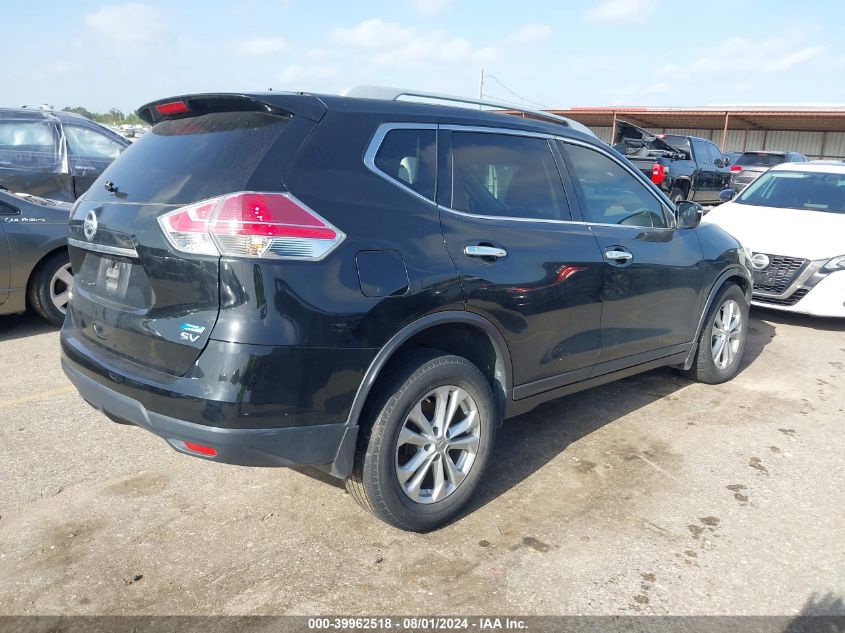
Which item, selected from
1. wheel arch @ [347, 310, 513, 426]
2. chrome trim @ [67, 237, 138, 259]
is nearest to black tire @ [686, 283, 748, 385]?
wheel arch @ [347, 310, 513, 426]

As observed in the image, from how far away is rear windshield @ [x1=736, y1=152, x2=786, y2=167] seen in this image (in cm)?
1919

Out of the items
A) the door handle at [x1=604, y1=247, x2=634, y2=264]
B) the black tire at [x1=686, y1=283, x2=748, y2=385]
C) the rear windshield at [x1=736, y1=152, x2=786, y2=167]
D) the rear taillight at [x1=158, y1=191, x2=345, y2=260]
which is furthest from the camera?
the rear windshield at [x1=736, y1=152, x2=786, y2=167]

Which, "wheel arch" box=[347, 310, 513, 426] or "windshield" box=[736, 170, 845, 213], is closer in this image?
"wheel arch" box=[347, 310, 513, 426]

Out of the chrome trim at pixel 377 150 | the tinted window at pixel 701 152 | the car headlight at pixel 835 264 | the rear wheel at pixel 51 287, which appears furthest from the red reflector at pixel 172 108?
the tinted window at pixel 701 152

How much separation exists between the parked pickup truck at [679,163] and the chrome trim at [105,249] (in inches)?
527

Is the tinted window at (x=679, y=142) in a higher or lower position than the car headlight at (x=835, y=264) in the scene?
higher

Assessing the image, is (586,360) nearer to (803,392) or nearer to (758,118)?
(803,392)

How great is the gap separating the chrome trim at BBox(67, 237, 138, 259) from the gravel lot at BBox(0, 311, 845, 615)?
1.19 m

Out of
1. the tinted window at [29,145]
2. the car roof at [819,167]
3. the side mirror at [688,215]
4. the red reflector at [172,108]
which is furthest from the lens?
the tinted window at [29,145]

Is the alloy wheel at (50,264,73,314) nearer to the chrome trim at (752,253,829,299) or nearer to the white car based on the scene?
the white car

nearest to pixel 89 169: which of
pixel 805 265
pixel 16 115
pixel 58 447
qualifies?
pixel 16 115

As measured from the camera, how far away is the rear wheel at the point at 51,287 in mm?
5867

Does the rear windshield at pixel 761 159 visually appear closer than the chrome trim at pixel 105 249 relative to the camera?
No

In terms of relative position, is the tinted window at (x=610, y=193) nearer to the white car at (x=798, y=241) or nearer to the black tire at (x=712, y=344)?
the black tire at (x=712, y=344)
